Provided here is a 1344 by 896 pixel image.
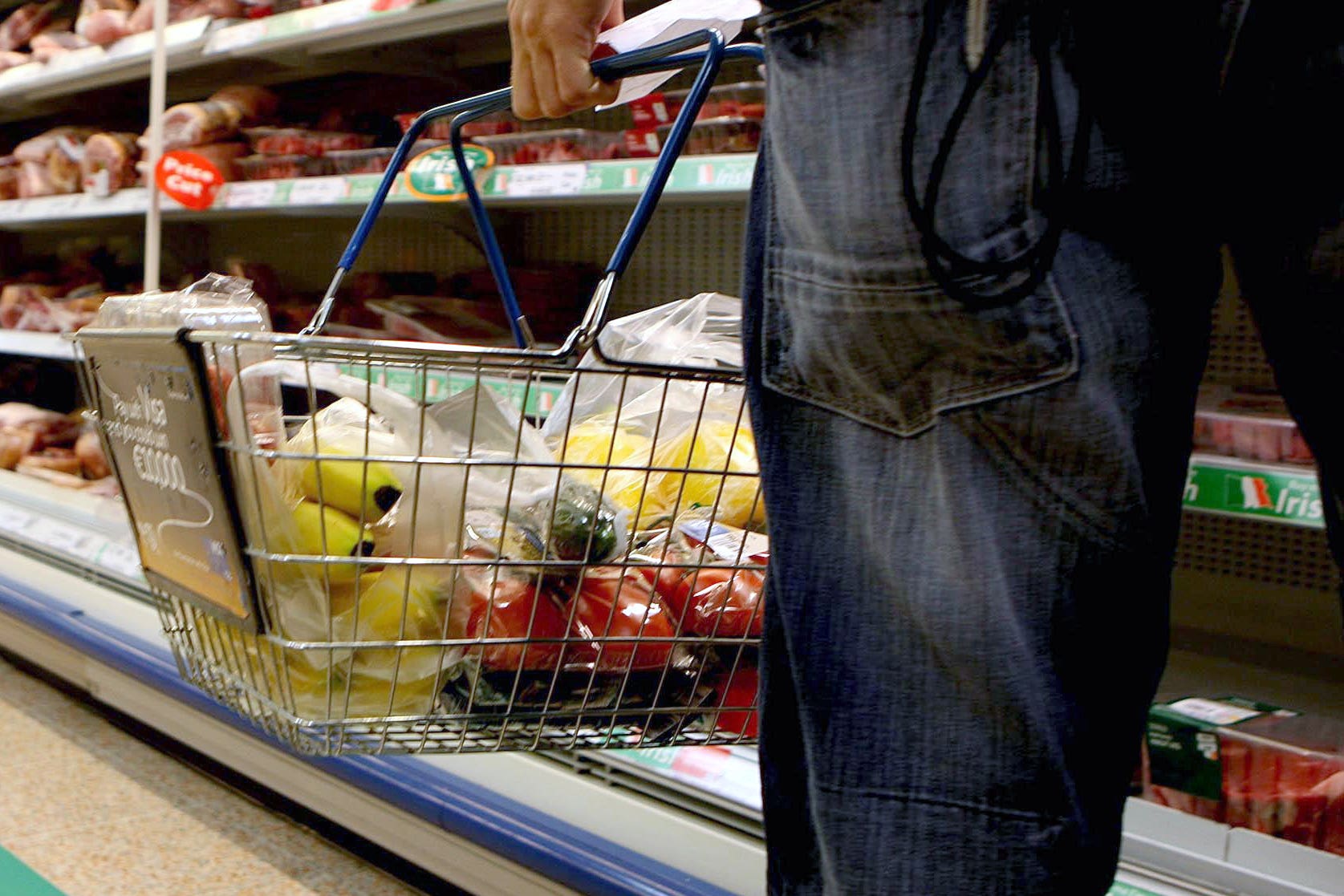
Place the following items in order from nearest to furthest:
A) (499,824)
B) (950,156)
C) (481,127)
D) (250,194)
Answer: (950,156) → (499,824) → (481,127) → (250,194)

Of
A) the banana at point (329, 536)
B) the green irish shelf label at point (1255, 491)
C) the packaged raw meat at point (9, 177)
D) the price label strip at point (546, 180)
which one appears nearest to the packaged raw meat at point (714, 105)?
the price label strip at point (546, 180)

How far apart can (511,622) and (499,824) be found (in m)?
0.86

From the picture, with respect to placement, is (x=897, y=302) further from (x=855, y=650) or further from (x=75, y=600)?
(x=75, y=600)

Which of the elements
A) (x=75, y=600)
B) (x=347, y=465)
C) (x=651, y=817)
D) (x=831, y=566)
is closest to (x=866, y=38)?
(x=831, y=566)

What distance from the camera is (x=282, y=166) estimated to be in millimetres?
2615

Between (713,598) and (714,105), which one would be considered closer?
(713,598)

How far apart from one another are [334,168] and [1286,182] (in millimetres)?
2379

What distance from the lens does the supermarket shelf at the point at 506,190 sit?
1.64 meters

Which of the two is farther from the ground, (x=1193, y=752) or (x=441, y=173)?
(x=441, y=173)

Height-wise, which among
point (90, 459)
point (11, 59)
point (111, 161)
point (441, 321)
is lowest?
point (90, 459)

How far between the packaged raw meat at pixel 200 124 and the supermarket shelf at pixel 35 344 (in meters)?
0.57

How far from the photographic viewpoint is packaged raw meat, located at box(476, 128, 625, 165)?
79.6 inches

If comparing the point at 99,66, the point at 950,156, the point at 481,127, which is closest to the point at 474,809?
the point at 950,156

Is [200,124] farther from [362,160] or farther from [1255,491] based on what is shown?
[1255,491]
